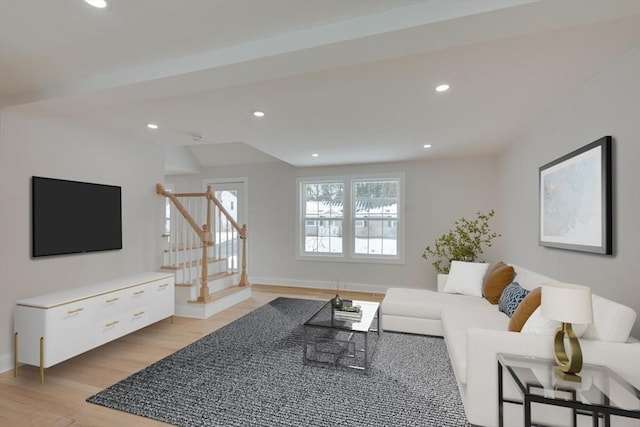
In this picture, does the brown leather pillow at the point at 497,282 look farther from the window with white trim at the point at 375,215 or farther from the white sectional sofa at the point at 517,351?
the window with white trim at the point at 375,215

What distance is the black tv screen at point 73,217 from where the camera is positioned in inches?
116

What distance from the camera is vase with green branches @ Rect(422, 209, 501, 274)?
4.79m

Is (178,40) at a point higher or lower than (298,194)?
higher

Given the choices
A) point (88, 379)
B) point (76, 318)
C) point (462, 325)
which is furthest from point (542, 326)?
point (76, 318)

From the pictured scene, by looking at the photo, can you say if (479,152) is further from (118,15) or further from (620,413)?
(118,15)

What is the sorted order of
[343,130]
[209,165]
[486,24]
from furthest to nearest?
[209,165], [343,130], [486,24]

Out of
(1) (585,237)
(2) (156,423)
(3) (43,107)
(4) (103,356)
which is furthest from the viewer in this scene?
(4) (103,356)

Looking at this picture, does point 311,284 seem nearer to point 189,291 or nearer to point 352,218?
point 352,218

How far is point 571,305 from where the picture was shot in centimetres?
161

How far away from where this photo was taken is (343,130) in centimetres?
366

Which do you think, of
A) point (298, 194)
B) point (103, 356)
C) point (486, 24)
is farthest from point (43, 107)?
point (298, 194)

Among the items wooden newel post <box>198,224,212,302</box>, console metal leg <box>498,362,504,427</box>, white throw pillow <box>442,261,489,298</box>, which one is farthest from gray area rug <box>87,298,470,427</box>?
wooden newel post <box>198,224,212,302</box>

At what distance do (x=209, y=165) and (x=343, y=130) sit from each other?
3979mm

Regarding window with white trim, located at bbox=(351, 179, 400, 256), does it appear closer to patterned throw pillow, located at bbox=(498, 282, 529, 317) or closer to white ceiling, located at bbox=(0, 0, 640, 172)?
white ceiling, located at bbox=(0, 0, 640, 172)
